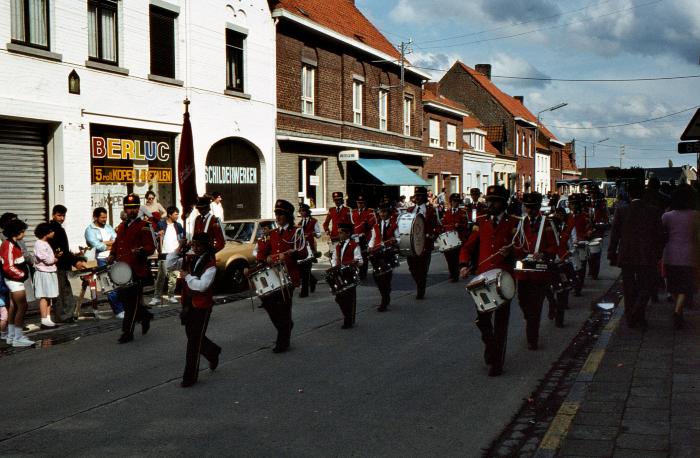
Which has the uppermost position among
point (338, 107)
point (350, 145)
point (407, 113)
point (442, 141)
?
point (407, 113)

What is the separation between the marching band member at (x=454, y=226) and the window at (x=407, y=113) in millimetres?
17971

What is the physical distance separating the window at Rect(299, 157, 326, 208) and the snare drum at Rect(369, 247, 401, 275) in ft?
44.7

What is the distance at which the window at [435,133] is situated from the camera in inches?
1512

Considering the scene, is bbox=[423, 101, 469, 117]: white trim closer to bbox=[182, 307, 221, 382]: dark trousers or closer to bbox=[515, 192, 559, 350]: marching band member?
bbox=[515, 192, 559, 350]: marching band member

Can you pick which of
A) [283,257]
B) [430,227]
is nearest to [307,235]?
[430,227]

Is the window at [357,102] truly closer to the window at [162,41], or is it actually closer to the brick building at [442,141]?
the brick building at [442,141]

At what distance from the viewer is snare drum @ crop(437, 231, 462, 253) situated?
14.4m

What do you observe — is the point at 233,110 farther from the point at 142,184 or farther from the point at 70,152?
the point at 70,152

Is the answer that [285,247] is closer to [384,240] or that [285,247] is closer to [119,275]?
[119,275]

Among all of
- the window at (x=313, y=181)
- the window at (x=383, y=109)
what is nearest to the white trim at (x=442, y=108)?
the window at (x=383, y=109)

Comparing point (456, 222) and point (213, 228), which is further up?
point (213, 228)

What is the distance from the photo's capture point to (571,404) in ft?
19.0

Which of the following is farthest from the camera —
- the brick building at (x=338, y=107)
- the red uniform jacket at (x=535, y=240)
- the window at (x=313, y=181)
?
the window at (x=313, y=181)

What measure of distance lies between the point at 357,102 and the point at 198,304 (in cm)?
2301
